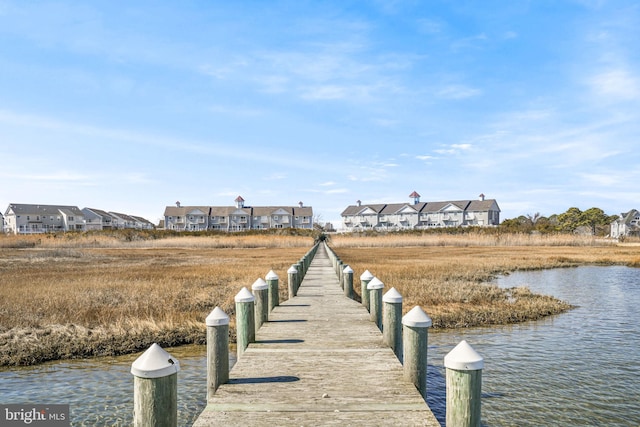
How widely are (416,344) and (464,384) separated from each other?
1.69m

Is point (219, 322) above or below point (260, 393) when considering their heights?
above

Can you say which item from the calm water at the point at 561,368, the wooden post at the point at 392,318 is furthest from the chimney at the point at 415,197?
the wooden post at the point at 392,318

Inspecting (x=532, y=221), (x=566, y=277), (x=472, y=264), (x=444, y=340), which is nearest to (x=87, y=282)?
(x=444, y=340)

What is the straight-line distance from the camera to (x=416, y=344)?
18.5 feet

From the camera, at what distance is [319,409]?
5117mm

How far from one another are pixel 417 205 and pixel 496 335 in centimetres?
10677

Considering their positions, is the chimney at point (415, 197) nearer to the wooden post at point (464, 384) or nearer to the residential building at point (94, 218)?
the residential building at point (94, 218)

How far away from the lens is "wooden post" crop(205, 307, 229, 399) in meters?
5.68

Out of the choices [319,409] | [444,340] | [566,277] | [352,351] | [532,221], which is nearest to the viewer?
[319,409]

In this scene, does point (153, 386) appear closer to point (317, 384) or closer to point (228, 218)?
point (317, 384)

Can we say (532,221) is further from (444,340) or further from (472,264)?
(444,340)

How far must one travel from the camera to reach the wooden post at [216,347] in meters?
5.68
